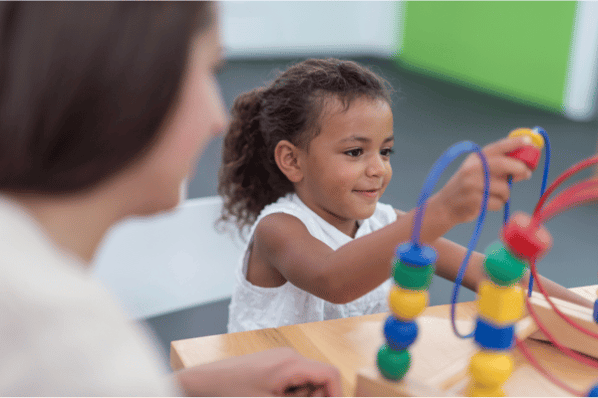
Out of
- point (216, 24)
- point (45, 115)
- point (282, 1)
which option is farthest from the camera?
point (282, 1)

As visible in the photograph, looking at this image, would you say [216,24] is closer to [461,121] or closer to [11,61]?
[11,61]

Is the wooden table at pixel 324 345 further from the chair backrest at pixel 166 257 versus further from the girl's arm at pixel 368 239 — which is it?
the chair backrest at pixel 166 257

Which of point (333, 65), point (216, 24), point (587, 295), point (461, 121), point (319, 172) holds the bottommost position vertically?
point (461, 121)

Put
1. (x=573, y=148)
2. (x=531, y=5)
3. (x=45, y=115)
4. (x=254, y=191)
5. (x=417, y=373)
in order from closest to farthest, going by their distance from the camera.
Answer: (x=45, y=115)
(x=417, y=373)
(x=254, y=191)
(x=573, y=148)
(x=531, y=5)

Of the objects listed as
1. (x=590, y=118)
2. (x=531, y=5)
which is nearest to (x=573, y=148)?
(x=590, y=118)

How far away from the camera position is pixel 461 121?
13.5ft

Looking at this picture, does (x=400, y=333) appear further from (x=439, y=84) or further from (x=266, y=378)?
(x=439, y=84)

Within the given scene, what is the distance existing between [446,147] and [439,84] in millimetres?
1871

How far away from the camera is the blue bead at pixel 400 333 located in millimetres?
552

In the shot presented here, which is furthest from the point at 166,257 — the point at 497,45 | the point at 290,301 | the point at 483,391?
the point at 497,45

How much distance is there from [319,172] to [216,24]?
584mm

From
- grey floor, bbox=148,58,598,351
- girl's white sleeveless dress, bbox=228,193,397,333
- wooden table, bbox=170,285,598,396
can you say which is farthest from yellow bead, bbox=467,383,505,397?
grey floor, bbox=148,58,598,351

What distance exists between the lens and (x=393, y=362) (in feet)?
1.84

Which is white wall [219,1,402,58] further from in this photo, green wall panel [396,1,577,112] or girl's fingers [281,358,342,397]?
girl's fingers [281,358,342,397]
